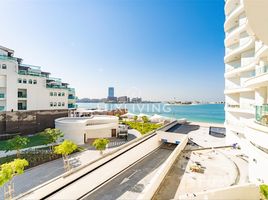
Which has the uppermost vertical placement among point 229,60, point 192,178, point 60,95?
point 229,60

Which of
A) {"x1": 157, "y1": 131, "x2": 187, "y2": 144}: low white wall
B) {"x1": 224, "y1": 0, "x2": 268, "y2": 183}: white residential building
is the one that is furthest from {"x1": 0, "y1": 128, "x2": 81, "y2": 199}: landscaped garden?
{"x1": 224, "y1": 0, "x2": 268, "y2": 183}: white residential building

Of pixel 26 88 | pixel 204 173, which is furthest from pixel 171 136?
pixel 26 88

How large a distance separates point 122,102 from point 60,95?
147m

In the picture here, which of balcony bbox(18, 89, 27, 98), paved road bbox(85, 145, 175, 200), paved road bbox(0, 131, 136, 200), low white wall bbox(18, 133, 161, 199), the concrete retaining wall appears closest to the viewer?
low white wall bbox(18, 133, 161, 199)

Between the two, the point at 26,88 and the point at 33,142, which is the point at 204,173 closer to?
the point at 33,142

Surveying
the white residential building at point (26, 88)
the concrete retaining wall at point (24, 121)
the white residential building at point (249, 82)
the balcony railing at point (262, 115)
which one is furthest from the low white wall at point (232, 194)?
the white residential building at point (26, 88)

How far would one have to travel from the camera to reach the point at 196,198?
7934 mm

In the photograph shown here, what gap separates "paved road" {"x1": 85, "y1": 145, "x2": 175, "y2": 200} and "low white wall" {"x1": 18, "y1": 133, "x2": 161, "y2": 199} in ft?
1.90

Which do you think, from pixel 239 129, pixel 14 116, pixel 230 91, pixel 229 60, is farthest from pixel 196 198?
pixel 14 116

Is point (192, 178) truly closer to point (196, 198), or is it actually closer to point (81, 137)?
point (196, 198)

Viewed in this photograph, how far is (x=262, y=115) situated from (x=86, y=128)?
880 inches

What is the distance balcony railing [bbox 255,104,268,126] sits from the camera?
8984 mm

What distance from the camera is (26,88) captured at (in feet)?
93.8

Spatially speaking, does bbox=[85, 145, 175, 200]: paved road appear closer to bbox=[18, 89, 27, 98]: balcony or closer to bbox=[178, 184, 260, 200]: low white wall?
bbox=[178, 184, 260, 200]: low white wall
